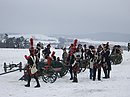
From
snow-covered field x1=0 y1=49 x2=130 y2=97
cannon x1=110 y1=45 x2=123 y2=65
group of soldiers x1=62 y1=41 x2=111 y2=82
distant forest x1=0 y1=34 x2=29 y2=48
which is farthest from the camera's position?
distant forest x1=0 y1=34 x2=29 y2=48

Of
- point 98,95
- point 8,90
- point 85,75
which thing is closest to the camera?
point 98,95

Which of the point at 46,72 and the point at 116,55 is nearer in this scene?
the point at 46,72

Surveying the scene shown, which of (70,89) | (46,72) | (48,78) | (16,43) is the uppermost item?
(16,43)

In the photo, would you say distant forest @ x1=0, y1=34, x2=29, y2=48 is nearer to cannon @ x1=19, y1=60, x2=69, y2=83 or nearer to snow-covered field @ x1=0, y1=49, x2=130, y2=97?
cannon @ x1=19, y1=60, x2=69, y2=83

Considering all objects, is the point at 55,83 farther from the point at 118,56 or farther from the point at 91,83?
the point at 118,56

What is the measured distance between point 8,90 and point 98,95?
11.7ft

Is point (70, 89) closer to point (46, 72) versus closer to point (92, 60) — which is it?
point (46, 72)

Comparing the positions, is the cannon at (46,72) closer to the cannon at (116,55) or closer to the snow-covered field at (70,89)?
the snow-covered field at (70,89)

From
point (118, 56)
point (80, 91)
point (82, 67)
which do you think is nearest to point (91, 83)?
point (80, 91)

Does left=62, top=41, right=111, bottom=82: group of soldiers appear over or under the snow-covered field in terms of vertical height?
over

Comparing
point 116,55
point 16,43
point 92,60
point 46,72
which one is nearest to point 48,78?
point 46,72

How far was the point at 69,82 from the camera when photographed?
14508 millimetres

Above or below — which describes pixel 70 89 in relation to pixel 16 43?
below

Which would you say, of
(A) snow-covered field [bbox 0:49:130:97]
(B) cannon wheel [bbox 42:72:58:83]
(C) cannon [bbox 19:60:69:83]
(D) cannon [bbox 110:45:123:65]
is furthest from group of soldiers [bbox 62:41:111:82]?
(D) cannon [bbox 110:45:123:65]
